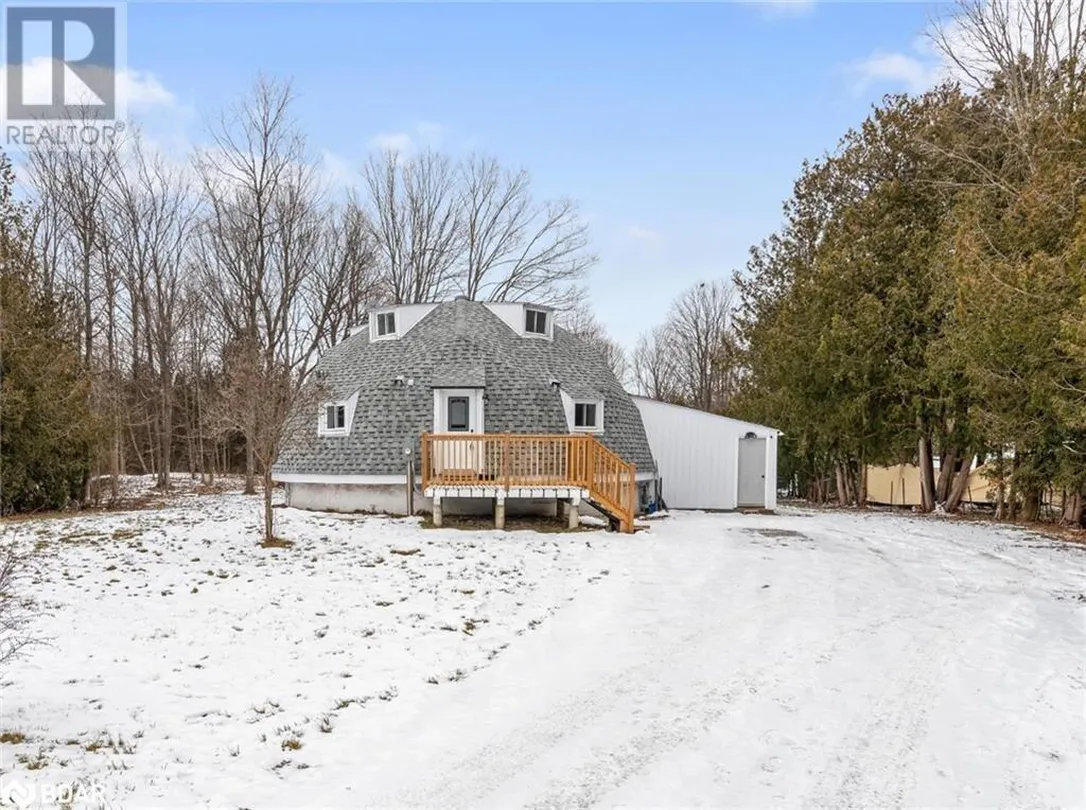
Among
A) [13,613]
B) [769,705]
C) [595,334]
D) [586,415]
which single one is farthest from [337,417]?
[595,334]

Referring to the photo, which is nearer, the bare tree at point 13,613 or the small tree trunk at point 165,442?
the bare tree at point 13,613

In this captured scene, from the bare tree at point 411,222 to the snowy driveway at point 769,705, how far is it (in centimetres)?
2588

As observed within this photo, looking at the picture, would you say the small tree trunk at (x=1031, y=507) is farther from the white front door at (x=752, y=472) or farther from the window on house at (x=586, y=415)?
the window on house at (x=586, y=415)

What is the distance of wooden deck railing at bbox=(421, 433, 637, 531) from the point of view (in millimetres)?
13773

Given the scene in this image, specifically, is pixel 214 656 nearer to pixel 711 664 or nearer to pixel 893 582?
pixel 711 664

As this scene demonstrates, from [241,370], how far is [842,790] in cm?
1126

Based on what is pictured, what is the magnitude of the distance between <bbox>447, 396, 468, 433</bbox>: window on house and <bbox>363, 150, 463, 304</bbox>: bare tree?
17362mm

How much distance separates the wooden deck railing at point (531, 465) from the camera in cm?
1377

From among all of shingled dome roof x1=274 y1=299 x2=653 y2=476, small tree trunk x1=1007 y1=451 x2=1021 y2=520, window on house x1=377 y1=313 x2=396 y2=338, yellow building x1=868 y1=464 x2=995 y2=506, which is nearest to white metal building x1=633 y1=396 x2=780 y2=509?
shingled dome roof x1=274 y1=299 x2=653 y2=476

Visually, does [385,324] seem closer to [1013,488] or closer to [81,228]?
[81,228]

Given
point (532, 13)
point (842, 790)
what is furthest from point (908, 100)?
point (842, 790)

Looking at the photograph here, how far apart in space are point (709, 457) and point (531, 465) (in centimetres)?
839

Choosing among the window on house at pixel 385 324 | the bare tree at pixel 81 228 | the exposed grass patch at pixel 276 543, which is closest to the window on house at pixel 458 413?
the window on house at pixel 385 324

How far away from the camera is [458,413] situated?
16125 millimetres
